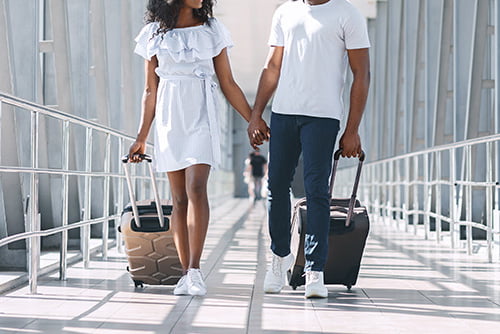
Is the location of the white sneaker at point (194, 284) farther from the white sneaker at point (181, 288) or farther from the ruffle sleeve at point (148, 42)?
the ruffle sleeve at point (148, 42)

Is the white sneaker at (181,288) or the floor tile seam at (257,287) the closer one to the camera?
the floor tile seam at (257,287)

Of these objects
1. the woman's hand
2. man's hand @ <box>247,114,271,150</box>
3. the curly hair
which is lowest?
the woman's hand

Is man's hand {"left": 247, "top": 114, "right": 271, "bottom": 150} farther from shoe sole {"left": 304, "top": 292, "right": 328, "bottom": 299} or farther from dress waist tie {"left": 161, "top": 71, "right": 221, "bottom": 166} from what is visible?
shoe sole {"left": 304, "top": 292, "right": 328, "bottom": 299}

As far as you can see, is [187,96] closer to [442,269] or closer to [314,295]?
[314,295]

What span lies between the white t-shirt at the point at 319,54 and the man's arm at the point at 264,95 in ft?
0.20

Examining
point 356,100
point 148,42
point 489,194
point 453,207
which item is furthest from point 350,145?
point 453,207

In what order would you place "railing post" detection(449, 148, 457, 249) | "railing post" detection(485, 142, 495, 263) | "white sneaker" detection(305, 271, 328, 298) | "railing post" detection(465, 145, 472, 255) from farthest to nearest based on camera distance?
1. "railing post" detection(449, 148, 457, 249)
2. "railing post" detection(465, 145, 472, 255)
3. "railing post" detection(485, 142, 495, 263)
4. "white sneaker" detection(305, 271, 328, 298)

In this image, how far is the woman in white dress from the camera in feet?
10.8

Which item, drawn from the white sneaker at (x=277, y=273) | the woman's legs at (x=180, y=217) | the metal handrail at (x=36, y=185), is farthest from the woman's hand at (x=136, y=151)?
the white sneaker at (x=277, y=273)

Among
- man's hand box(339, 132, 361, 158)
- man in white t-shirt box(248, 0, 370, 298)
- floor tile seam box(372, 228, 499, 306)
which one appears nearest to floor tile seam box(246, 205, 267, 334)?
man in white t-shirt box(248, 0, 370, 298)

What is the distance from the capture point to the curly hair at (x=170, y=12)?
333 cm

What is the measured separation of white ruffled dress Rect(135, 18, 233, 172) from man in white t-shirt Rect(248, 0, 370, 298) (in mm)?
183

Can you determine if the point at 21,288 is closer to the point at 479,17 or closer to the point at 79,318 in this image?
the point at 79,318

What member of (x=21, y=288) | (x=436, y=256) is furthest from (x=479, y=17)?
(x=21, y=288)
